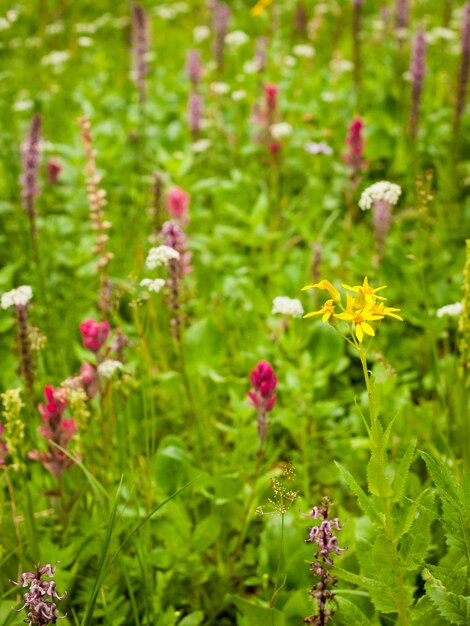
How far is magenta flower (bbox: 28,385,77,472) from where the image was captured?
1.75 m

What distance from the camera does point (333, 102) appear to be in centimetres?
449

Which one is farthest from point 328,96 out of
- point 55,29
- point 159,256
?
point 55,29

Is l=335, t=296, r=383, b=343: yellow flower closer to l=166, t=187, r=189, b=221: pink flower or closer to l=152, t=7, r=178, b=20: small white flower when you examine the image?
l=166, t=187, r=189, b=221: pink flower

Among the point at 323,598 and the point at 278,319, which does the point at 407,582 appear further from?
the point at 278,319

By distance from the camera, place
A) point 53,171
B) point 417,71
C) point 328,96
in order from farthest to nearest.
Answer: point 328,96
point 53,171
point 417,71

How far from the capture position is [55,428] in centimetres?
179

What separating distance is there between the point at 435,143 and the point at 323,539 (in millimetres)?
3405

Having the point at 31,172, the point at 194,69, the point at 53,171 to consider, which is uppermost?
the point at 194,69

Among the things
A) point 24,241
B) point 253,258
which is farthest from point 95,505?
point 253,258

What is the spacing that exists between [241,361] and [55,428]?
902mm

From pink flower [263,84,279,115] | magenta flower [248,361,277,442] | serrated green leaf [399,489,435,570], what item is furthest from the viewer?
pink flower [263,84,279,115]

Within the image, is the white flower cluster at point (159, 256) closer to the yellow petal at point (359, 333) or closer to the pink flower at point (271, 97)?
the yellow petal at point (359, 333)

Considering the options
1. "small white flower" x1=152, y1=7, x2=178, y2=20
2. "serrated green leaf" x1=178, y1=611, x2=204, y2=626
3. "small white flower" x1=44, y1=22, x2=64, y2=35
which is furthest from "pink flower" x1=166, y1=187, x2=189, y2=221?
"small white flower" x1=152, y1=7, x2=178, y2=20

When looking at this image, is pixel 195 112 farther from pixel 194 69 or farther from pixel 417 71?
pixel 417 71
